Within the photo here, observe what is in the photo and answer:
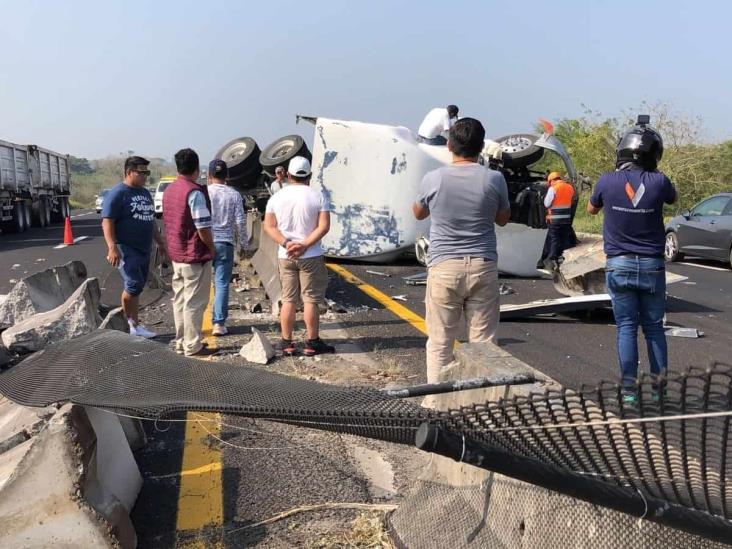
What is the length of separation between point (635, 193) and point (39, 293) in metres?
5.55

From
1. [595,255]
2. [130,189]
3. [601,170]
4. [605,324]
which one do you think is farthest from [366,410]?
[601,170]

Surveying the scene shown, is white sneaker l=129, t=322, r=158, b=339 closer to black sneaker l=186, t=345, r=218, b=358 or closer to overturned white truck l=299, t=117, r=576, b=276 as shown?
black sneaker l=186, t=345, r=218, b=358

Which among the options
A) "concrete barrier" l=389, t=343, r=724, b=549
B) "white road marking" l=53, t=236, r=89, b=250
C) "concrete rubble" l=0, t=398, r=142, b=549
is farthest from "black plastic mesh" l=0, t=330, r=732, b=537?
"white road marking" l=53, t=236, r=89, b=250

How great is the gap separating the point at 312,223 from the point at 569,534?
12.7 feet

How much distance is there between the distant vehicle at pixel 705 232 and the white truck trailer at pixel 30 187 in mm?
18272

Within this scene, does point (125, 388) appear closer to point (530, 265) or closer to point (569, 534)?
point (569, 534)

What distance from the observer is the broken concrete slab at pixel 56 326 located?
5398mm

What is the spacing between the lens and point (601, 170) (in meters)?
27.8

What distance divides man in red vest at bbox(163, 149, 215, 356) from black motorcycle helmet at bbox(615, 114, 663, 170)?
3260 millimetres

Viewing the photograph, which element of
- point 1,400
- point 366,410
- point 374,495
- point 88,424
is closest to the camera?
point 366,410

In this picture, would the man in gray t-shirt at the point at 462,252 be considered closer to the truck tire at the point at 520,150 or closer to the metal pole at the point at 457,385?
the metal pole at the point at 457,385

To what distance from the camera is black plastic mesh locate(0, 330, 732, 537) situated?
169 cm

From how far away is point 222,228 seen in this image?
266 inches

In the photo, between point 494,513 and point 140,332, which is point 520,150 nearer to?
point 140,332
